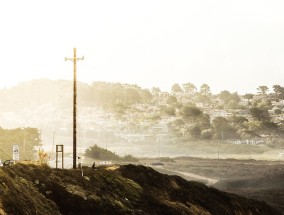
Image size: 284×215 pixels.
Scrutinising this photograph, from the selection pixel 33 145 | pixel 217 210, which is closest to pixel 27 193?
pixel 217 210

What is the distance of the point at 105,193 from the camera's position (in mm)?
36250

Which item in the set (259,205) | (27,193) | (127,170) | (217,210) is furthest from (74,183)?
(259,205)

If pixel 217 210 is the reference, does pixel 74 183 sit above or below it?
above

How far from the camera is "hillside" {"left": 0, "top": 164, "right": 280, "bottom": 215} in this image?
93.0ft

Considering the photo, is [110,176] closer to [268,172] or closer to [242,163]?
[268,172]

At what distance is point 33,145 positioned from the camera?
4914 inches

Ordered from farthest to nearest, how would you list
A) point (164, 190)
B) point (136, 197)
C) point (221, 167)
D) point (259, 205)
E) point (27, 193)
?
point (221, 167) < point (259, 205) < point (164, 190) < point (136, 197) < point (27, 193)

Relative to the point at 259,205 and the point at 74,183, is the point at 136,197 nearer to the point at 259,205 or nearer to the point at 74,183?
the point at 74,183

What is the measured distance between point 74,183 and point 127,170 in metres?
11.6

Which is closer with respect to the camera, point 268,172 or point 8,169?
point 8,169

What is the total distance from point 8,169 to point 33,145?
313 feet

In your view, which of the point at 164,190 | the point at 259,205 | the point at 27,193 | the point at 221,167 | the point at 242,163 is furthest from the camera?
the point at 242,163

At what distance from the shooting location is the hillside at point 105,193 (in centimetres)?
2834

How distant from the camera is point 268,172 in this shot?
16150 centimetres
